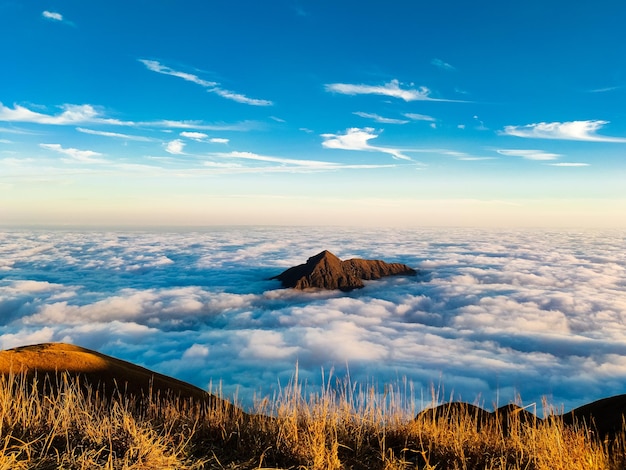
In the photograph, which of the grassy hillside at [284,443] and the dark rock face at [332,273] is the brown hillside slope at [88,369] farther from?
the dark rock face at [332,273]

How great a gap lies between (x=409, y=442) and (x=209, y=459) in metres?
2.46

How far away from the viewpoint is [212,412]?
537cm

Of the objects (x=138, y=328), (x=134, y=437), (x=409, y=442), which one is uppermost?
(x=134, y=437)

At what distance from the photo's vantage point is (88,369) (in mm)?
10898

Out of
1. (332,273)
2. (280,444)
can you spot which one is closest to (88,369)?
(280,444)

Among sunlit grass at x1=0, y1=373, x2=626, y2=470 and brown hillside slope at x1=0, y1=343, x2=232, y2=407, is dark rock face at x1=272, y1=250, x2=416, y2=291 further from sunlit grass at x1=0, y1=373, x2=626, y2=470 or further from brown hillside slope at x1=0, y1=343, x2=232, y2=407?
sunlit grass at x1=0, y1=373, x2=626, y2=470

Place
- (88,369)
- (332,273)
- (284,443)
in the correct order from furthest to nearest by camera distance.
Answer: (332,273), (88,369), (284,443)

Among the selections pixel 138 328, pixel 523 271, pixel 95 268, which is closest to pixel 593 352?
pixel 523 271

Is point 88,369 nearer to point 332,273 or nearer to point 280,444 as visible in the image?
point 280,444

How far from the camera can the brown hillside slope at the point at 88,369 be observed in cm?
1009

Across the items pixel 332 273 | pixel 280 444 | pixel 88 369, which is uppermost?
pixel 280 444

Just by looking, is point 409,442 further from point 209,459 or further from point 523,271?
point 523,271

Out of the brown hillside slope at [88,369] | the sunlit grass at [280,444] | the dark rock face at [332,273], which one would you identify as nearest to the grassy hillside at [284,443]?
the sunlit grass at [280,444]

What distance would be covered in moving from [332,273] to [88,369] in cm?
10618
